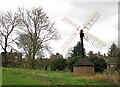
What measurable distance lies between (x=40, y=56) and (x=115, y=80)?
18.1 m

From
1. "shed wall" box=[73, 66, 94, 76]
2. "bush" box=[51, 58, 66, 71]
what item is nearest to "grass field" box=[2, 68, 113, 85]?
"shed wall" box=[73, 66, 94, 76]

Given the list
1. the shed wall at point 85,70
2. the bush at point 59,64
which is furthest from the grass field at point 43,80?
the bush at point 59,64

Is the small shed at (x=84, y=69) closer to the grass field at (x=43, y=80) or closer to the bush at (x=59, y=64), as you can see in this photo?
the grass field at (x=43, y=80)

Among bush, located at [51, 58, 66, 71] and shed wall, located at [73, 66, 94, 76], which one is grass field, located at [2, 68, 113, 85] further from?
bush, located at [51, 58, 66, 71]

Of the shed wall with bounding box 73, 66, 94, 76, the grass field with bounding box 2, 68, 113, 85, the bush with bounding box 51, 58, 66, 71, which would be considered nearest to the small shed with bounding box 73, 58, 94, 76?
the shed wall with bounding box 73, 66, 94, 76

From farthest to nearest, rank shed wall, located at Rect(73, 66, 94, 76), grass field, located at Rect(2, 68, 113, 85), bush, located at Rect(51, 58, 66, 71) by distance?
bush, located at Rect(51, 58, 66, 71) → shed wall, located at Rect(73, 66, 94, 76) → grass field, located at Rect(2, 68, 113, 85)

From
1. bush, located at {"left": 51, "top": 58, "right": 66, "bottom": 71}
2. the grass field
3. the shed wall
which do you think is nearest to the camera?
the grass field

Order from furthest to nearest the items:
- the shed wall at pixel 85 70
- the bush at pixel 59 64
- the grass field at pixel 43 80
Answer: the bush at pixel 59 64 → the shed wall at pixel 85 70 → the grass field at pixel 43 80

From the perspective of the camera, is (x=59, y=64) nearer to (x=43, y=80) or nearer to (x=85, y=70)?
(x=85, y=70)

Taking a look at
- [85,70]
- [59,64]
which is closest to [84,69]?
[85,70]

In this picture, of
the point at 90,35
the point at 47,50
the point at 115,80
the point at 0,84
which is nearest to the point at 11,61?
the point at 47,50

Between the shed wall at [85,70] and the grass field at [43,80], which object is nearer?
the grass field at [43,80]

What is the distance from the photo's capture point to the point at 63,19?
2472 centimetres

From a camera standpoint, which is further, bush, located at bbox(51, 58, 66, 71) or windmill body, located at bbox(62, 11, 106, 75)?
bush, located at bbox(51, 58, 66, 71)
